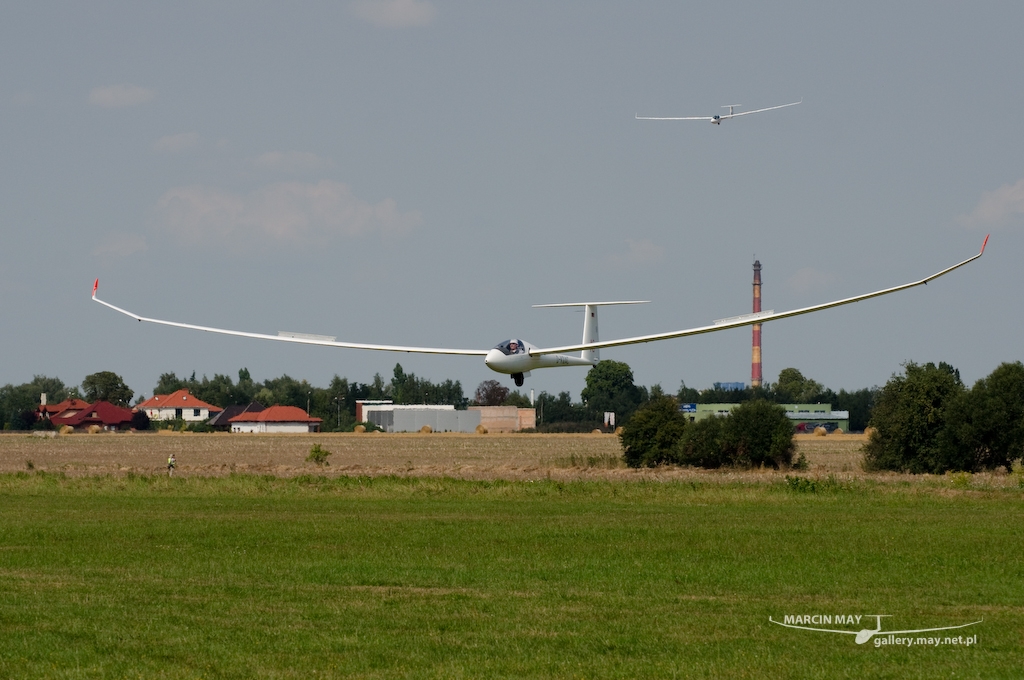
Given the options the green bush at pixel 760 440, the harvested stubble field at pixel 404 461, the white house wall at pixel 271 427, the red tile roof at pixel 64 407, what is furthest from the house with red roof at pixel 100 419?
the green bush at pixel 760 440

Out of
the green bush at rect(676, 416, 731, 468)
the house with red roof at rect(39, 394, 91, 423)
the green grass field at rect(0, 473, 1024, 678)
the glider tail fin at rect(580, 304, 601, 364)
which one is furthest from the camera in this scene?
the house with red roof at rect(39, 394, 91, 423)

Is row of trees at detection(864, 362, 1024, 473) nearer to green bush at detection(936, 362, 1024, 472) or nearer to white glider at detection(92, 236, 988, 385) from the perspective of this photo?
green bush at detection(936, 362, 1024, 472)

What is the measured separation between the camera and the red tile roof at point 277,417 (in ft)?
407

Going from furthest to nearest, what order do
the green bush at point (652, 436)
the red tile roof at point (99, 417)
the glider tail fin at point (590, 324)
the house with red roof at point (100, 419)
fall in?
the red tile roof at point (99, 417) → the house with red roof at point (100, 419) → the green bush at point (652, 436) → the glider tail fin at point (590, 324)

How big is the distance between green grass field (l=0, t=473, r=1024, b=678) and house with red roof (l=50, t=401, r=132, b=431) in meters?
99.8

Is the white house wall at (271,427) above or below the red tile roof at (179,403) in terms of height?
below

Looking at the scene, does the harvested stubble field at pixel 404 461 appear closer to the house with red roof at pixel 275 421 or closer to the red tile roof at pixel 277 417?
the house with red roof at pixel 275 421

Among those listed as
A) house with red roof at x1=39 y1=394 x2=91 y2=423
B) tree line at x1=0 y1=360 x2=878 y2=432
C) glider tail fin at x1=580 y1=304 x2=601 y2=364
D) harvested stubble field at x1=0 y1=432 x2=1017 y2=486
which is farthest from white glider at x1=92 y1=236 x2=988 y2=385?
house with red roof at x1=39 y1=394 x2=91 y2=423

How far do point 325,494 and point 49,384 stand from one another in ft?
530

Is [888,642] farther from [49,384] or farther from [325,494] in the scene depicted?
[49,384]

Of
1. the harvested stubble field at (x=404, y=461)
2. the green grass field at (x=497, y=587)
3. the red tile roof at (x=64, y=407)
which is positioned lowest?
the green grass field at (x=497, y=587)

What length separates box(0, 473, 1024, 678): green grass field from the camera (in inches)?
484

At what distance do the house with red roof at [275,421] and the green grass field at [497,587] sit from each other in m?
92.0

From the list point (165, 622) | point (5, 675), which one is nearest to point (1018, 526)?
point (165, 622)
